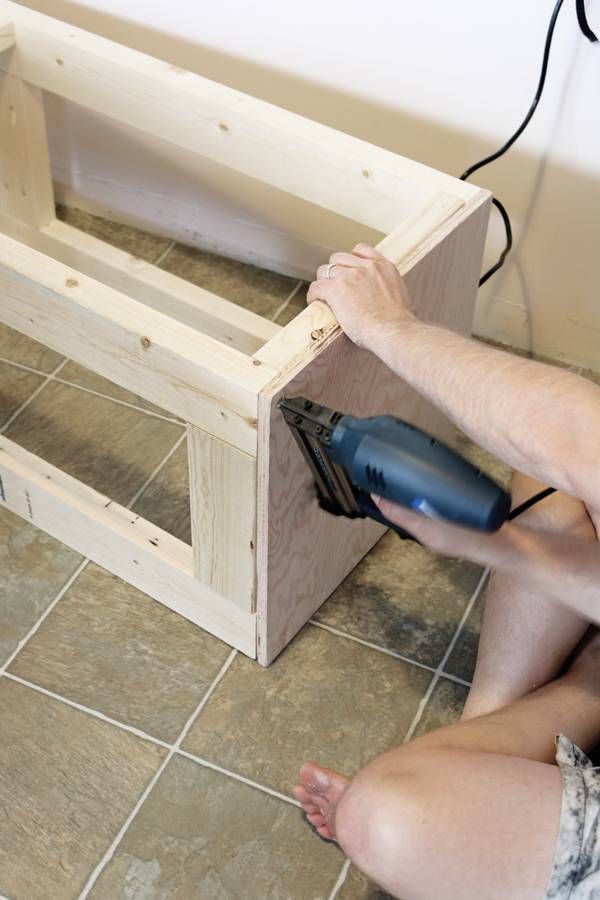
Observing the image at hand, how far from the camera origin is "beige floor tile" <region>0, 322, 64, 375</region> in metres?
1.68

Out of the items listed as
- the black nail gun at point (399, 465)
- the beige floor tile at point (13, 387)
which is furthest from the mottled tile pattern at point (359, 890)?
the beige floor tile at point (13, 387)

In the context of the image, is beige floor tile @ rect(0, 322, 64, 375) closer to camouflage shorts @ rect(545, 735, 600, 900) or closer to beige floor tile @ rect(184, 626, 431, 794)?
beige floor tile @ rect(184, 626, 431, 794)

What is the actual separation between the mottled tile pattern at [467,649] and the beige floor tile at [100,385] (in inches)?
21.6

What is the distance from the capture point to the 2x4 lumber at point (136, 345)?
1.04 metres

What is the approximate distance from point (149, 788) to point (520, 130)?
98 centimetres

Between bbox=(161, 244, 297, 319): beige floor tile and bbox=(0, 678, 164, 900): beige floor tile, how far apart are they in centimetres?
78

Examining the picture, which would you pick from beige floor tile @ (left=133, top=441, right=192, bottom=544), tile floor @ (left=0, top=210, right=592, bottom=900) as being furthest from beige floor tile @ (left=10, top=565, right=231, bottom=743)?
beige floor tile @ (left=133, top=441, right=192, bottom=544)

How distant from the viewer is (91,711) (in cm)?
127

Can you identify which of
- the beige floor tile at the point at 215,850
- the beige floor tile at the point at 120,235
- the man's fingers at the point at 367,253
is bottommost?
the beige floor tile at the point at 215,850

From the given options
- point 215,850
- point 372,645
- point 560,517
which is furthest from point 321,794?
point 560,517

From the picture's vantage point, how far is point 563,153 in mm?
1493

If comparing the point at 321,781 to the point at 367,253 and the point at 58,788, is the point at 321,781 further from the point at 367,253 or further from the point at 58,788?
the point at 367,253

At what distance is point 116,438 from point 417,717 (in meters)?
0.61

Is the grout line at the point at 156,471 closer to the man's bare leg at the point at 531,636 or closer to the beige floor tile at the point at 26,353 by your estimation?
the beige floor tile at the point at 26,353
